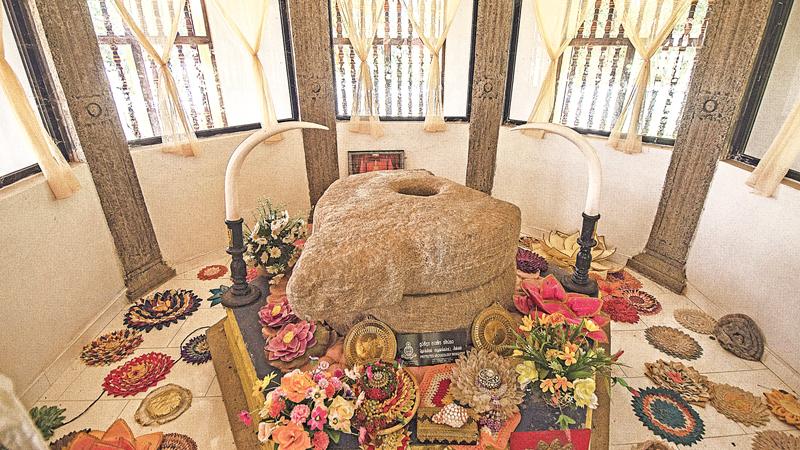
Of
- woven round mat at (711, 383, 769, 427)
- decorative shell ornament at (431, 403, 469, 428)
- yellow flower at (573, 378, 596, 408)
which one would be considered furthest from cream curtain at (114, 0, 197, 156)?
woven round mat at (711, 383, 769, 427)

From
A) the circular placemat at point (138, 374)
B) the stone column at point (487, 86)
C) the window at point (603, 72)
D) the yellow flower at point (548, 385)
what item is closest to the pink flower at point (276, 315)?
the circular placemat at point (138, 374)

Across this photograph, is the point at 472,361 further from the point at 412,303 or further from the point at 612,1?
the point at 612,1

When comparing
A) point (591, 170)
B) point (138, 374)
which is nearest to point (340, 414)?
Answer: point (138, 374)

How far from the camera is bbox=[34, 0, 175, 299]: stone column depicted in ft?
9.30

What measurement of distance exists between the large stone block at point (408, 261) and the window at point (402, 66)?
2661mm

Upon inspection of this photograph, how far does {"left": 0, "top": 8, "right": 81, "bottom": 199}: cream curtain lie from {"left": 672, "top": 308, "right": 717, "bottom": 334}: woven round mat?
15.1 feet

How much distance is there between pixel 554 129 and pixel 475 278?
1061 mm

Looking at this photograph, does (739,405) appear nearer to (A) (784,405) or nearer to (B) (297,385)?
(A) (784,405)

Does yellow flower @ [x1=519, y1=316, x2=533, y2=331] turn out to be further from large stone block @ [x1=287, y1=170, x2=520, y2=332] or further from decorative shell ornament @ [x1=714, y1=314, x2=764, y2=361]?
decorative shell ornament @ [x1=714, y1=314, x2=764, y2=361]

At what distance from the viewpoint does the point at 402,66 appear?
4.66 m

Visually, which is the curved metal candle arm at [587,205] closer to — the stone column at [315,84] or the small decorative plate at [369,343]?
the small decorative plate at [369,343]

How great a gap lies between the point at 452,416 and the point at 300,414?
2.13 feet

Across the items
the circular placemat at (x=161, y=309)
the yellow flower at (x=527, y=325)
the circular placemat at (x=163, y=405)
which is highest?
the yellow flower at (x=527, y=325)

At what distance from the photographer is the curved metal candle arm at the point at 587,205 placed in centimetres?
236
